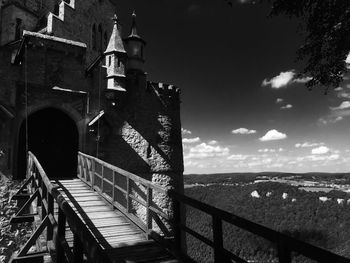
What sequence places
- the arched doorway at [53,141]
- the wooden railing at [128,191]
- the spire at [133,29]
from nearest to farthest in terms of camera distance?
the wooden railing at [128,191]
the arched doorway at [53,141]
the spire at [133,29]

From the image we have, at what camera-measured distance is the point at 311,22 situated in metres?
→ 6.52

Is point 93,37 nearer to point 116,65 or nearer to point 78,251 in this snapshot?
point 116,65

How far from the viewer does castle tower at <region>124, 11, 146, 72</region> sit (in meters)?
15.3

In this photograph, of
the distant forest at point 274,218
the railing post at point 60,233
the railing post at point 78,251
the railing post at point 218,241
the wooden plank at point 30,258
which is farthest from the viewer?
the distant forest at point 274,218

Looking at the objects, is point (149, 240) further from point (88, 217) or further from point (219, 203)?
point (219, 203)

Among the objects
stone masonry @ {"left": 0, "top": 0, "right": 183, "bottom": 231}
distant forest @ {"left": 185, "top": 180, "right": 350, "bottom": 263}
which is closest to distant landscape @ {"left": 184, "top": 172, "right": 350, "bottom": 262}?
distant forest @ {"left": 185, "top": 180, "right": 350, "bottom": 263}

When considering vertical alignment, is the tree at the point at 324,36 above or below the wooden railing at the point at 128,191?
above

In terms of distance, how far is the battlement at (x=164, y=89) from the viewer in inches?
611

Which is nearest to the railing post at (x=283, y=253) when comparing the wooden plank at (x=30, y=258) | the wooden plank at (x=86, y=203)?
the wooden plank at (x=30, y=258)

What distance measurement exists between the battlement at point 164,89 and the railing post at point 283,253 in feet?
42.9

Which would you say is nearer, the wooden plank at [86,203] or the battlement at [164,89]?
the wooden plank at [86,203]

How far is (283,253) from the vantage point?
293 centimetres

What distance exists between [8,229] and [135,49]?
396 inches

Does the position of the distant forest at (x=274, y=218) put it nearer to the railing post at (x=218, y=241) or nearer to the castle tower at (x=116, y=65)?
the castle tower at (x=116, y=65)
